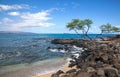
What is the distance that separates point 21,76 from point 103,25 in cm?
4072

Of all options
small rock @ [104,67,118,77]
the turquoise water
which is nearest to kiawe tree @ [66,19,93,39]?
the turquoise water

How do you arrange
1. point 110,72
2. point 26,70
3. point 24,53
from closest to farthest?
point 110,72, point 26,70, point 24,53

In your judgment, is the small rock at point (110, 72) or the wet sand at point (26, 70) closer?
the small rock at point (110, 72)

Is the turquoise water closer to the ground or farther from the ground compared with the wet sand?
closer to the ground

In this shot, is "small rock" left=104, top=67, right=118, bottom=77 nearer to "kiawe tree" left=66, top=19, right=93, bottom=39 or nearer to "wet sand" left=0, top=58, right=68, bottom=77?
"wet sand" left=0, top=58, right=68, bottom=77

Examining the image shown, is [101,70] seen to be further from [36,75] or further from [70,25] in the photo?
[70,25]

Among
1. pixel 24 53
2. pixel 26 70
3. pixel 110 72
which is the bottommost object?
pixel 24 53

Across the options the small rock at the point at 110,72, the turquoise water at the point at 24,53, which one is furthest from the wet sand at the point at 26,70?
the small rock at the point at 110,72

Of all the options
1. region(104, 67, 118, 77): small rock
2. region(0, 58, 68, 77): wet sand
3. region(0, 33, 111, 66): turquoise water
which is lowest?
region(0, 33, 111, 66): turquoise water

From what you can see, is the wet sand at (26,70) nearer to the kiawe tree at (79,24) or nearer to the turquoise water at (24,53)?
the turquoise water at (24,53)

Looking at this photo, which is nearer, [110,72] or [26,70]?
[110,72]

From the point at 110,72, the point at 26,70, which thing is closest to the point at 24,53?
the point at 26,70

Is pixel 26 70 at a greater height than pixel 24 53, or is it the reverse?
pixel 26 70

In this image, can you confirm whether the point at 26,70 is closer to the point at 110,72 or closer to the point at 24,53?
the point at 110,72
